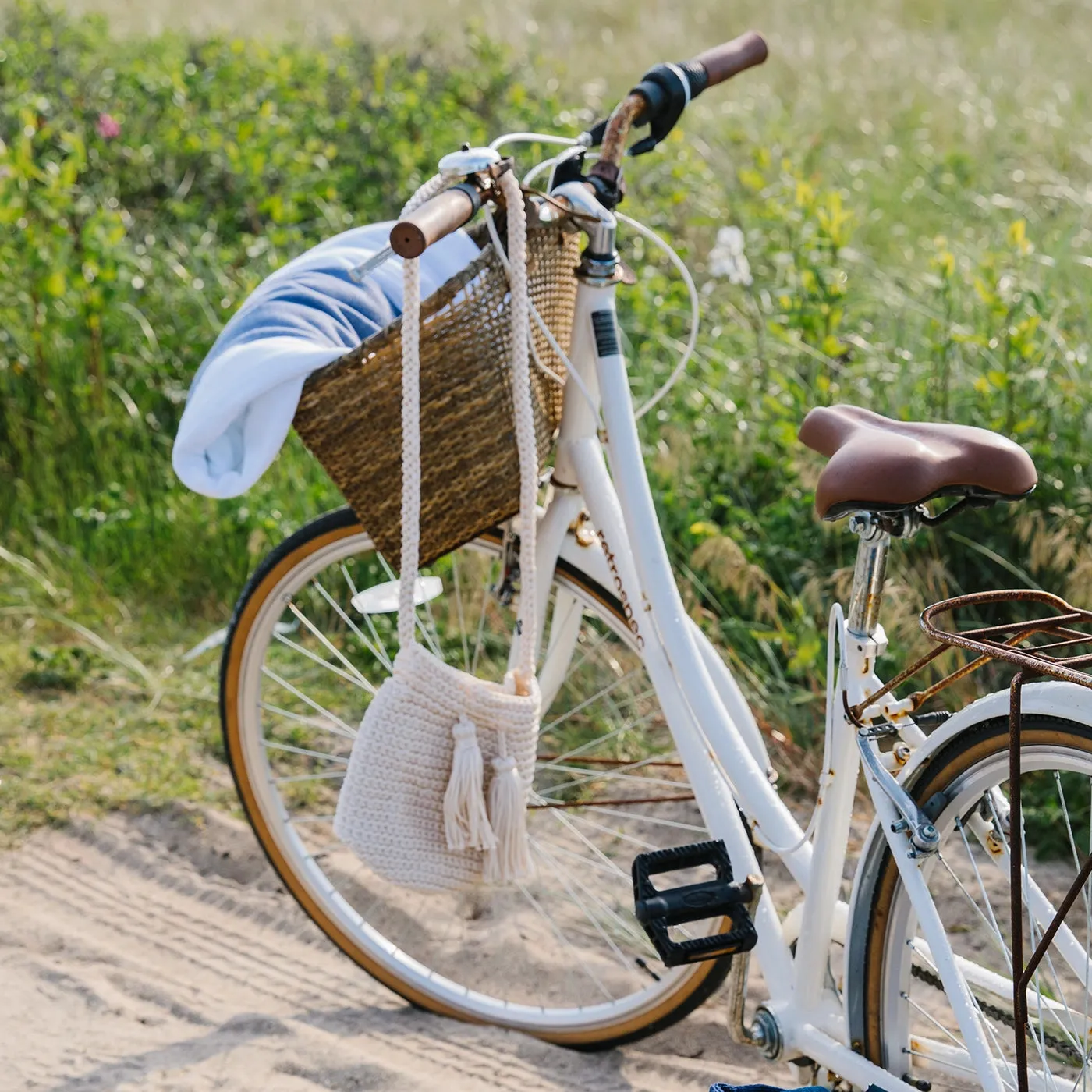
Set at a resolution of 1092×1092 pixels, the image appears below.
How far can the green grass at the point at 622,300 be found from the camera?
350 cm

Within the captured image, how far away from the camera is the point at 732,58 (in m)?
2.28

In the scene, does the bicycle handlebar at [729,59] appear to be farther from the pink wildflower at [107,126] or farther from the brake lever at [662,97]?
the pink wildflower at [107,126]

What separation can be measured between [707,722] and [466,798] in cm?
38

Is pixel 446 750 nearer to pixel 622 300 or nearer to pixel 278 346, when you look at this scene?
pixel 278 346

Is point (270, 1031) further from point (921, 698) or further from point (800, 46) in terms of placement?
point (800, 46)

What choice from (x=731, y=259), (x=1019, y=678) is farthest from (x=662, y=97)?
(x=731, y=259)

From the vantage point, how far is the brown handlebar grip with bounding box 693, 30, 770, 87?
7.39ft

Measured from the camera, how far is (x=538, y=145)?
4.62 m

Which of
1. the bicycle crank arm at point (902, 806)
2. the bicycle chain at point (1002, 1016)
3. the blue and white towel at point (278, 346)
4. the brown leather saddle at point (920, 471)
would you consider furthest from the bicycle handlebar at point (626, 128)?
the bicycle chain at point (1002, 1016)

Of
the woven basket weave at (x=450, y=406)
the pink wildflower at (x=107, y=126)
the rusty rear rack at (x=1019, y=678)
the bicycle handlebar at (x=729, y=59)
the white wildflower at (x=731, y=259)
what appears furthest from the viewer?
the pink wildflower at (x=107, y=126)

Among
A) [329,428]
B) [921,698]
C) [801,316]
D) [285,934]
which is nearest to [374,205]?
[801,316]

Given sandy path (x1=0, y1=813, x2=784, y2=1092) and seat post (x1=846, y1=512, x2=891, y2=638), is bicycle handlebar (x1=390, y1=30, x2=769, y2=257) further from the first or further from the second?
sandy path (x1=0, y1=813, x2=784, y2=1092)

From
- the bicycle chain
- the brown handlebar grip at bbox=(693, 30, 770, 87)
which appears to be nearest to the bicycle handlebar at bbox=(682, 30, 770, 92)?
the brown handlebar grip at bbox=(693, 30, 770, 87)

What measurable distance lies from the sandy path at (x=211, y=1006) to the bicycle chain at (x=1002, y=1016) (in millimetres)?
461
